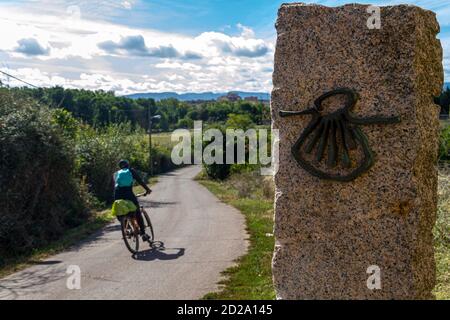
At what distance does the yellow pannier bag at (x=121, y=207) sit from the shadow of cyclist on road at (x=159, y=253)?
826 mm

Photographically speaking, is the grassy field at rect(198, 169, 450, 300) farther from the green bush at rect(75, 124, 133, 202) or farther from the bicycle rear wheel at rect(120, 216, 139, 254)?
the green bush at rect(75, 124, 133, 202)

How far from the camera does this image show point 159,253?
32.1 ft

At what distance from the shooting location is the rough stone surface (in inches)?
137

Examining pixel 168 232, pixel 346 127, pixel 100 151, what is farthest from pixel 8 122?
pixel 346 127

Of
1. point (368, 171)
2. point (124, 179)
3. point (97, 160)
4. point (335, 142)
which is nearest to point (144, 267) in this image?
point (124, 179)

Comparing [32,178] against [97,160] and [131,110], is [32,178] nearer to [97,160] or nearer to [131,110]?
[97,160]

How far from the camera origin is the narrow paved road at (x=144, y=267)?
7160 millimetres

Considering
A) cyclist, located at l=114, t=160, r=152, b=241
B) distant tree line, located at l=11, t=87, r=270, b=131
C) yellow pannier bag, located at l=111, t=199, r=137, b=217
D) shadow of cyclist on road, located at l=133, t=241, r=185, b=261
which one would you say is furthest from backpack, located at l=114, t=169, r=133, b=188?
distant tree line, located at l=11, t=87, r=270, b=131

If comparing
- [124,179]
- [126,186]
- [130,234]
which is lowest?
[130,234]

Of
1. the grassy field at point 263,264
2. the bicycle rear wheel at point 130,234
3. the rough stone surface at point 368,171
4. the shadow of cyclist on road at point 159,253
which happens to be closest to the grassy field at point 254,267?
the grassy field at point 263,264

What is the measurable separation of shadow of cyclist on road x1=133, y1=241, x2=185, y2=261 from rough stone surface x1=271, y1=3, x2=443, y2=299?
5.82 m

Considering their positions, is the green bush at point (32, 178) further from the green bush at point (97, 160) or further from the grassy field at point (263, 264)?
the green bush at point (97, 160)

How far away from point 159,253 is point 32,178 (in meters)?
5.58

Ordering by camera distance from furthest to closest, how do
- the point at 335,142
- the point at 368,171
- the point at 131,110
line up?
the point at 131,110 → the point at 335,142 → the point at 368,171
